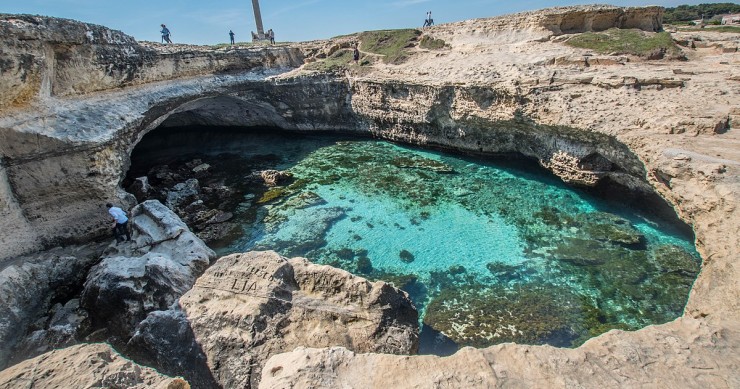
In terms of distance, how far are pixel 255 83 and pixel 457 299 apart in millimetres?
20451

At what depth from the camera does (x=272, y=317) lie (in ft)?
23.6

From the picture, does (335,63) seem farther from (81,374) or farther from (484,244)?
(81,374)

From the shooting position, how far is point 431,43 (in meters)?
24.5

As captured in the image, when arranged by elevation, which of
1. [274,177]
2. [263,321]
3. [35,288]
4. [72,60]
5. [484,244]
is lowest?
[484,244]

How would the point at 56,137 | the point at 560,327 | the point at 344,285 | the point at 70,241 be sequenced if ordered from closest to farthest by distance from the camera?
the point at 344,285, the point at 560,327, the point at 56,137, the point at 70,241

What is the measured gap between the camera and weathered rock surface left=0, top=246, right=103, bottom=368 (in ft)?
28.3

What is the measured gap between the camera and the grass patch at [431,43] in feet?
78.8

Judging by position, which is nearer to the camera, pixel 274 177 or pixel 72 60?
pixel 72 60

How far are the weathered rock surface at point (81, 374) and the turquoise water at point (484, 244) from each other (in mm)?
6484

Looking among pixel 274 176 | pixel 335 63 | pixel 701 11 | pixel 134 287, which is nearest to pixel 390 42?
pixel 335 63

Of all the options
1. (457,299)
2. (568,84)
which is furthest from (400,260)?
(568,84)

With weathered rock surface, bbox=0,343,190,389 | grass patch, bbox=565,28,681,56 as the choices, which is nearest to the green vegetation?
grass patch, bbox=565,28,681,56

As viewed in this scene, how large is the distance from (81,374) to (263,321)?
9.98 feet

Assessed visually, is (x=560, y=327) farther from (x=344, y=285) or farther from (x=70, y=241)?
(x=70, y=241)
